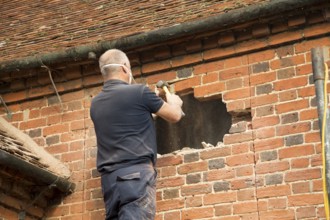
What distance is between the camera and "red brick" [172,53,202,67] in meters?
6.71

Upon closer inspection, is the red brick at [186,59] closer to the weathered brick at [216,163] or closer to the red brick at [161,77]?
the red brick at [161,77]

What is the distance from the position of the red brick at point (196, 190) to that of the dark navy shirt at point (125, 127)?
119cm

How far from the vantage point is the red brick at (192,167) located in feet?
20.5

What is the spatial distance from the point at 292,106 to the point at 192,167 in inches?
43.8

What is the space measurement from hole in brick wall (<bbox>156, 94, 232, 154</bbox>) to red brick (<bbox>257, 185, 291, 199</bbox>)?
0.85 metres

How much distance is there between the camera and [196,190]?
6.18m

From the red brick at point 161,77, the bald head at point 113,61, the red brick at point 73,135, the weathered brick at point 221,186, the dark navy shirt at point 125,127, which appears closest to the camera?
the dark navy shirt at point 125,127

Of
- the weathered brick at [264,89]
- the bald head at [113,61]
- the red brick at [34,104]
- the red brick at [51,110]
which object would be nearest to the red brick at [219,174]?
the weathered brick at [264,89]

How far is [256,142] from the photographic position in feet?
20.0

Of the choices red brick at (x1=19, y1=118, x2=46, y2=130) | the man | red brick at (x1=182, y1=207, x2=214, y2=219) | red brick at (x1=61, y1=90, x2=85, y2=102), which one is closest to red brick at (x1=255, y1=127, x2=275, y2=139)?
red brick at (x1=182, y1=207, x2=214, y2=219)

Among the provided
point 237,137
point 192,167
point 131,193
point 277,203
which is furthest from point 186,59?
point 131,193

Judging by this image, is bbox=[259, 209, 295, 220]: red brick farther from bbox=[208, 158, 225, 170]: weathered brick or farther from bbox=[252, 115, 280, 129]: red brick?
bbox=[252, 115, 280, 129]: red brick

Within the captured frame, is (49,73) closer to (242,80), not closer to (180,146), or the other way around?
(180,146)

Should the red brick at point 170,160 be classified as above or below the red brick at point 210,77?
below
